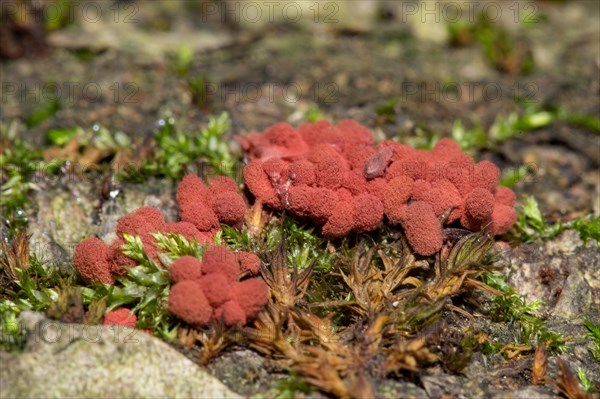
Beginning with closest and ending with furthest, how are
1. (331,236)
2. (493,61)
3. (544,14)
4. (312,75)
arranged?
(331,236) < (312,75) < (493,61) < (544,14)

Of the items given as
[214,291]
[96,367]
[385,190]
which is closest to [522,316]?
[385,190]

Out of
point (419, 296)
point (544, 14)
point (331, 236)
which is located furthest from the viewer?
point (544, 14)

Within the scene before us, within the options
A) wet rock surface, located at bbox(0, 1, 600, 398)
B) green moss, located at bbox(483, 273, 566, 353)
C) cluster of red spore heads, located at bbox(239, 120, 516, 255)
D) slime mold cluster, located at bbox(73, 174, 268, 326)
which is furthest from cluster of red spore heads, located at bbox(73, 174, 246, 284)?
green moss, located at bbox(483, 273, 566, 353)

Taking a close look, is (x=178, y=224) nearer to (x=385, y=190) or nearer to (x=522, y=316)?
(x=385, y=190)

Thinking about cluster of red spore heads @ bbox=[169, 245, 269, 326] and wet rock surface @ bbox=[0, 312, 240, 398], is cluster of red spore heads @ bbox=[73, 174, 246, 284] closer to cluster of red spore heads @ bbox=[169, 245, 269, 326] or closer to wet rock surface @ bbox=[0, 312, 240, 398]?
cluster of red spore heads @ bbox=[169, 245, 269, 326]

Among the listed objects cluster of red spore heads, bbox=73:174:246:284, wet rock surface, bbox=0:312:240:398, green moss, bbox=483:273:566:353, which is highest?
cluster of red spore heads, bbox=73:174:246:284

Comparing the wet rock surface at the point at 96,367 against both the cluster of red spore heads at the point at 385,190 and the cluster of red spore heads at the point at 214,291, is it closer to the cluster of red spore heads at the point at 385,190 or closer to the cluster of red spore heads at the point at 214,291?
the cluster of red spore heads at the point at 214,291

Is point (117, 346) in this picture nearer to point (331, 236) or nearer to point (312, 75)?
point (331, 236)

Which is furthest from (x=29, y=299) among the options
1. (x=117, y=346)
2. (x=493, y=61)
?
(x=493, y=61)
